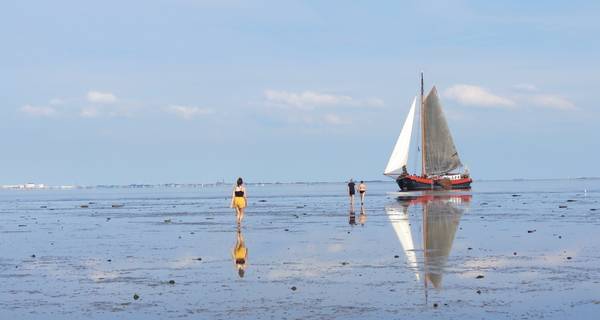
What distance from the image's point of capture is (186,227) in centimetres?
3538

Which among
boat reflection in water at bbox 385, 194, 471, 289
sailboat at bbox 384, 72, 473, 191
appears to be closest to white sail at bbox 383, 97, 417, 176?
sailboat at bbox 384, 72, 473, 191

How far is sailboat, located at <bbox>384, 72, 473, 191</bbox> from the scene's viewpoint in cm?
10425

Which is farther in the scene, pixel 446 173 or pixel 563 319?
pixel 446 173

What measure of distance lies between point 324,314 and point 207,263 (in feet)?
24.9

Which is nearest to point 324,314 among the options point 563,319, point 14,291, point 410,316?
point 410,316

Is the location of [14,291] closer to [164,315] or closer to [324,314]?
[164,315]

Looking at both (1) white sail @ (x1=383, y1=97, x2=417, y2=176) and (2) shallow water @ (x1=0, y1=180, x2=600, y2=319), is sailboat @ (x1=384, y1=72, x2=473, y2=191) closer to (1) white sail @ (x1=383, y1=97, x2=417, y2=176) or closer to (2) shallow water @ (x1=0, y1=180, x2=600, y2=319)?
(1) white sail @ (x1=383, y1=97, x2=417, y2=176)

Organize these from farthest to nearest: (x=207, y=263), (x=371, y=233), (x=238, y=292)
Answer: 1. (x=371, y=233)
2. (x=207, y=263)
3. (x=238, y=292)

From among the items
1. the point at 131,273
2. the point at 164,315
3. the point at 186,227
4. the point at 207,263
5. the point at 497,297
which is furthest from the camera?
the point at 186,227

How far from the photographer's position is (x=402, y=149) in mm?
108938

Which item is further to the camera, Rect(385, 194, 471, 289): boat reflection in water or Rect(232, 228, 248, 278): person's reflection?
Rect(232, 228, 248, 278): person's reflection

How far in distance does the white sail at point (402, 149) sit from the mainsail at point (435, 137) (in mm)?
2750

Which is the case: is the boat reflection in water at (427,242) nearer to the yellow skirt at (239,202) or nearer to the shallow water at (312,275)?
the shallow water at (312,275)

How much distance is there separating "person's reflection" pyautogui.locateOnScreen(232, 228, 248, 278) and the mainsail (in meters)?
79.6
